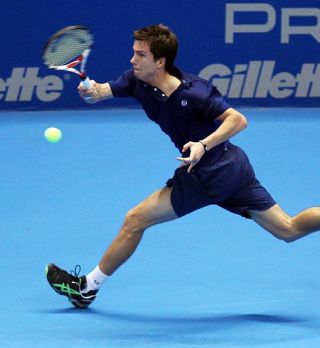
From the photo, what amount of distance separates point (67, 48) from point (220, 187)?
1.37 m

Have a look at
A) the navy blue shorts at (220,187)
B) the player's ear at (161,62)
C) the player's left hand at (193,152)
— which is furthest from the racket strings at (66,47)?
the player's left hand at (193,152)

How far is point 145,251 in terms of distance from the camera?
786 centimetres

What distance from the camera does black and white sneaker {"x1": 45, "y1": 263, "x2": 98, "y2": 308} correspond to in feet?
21.9

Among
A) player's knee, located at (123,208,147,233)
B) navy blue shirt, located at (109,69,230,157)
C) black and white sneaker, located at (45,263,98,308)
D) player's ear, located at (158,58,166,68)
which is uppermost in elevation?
player's ear, located at (158,58,166,68)

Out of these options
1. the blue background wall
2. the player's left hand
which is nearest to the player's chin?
the player's left hand

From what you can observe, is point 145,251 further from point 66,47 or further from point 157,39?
point 157,39

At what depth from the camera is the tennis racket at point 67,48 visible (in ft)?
22.4

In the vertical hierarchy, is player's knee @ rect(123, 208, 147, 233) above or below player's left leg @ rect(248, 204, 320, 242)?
below

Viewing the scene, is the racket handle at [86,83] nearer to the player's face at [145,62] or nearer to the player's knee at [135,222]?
the player's face at [145,62]

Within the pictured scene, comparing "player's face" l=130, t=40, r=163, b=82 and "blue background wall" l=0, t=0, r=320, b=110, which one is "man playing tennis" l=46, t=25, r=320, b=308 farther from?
"blue background wall" l=0, t=0, r=320, b=110

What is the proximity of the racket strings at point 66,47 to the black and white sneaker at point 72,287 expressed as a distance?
1329mm

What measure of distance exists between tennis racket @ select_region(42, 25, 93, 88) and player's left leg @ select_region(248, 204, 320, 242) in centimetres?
145

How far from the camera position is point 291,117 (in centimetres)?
1259

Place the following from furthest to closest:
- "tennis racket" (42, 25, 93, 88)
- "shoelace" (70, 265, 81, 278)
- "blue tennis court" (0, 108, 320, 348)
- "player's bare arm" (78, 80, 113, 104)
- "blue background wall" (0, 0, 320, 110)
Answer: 1. "blue background wall" (0, 0, 320, 110)
2. "shoelace" (70, 265, 81, 278)
3. "tennis racket" (42, 25, 93, 88)
4. "player's bare arm" (78, 80, 113, 104)
5. "blue tennis court" (0, 108, 320, 348)
